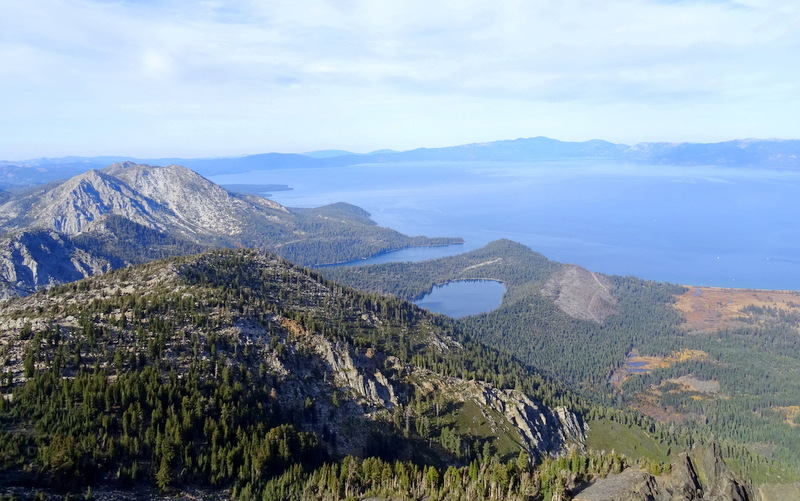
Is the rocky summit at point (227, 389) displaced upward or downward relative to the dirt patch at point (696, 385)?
upward

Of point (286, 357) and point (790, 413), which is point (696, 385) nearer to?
point (790, 413)

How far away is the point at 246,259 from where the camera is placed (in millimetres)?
154125

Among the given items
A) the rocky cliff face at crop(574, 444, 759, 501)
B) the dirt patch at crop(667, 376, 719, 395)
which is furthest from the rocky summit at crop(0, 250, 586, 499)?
the dirt patch at crop(667, 376, 719, 395)

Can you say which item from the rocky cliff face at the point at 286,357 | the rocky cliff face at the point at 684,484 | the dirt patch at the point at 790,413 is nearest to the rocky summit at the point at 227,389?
the rocky cliff face at the point at 286,357

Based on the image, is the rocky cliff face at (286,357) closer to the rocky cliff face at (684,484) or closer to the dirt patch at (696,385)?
the rocky cliff face at (684,484)

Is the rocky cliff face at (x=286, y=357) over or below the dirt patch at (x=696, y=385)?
over

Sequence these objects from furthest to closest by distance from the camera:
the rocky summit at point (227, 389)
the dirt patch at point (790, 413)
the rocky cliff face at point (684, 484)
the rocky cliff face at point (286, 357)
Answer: the dirt patch at point (790, 413) < the rocky cliff face at point (286, 357) < the rocky summit at point (227, 389) < the rocky cliff face at point (684, 484)

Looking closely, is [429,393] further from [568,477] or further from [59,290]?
[59,290]

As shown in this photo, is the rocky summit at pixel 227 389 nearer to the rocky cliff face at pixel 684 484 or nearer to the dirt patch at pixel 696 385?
the rocky cliff face at pixel 684 484

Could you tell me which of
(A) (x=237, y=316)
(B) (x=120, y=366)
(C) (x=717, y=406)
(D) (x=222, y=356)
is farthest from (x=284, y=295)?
(C) (x=717, y=406)

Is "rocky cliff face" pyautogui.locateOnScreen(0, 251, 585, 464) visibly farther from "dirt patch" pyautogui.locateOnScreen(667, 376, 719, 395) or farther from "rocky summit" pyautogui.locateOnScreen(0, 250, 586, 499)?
"dirt patch" pyautogui.locateOnScreen(667, 376, 719, 395)

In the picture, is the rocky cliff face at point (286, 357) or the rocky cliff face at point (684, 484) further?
the rocky cliff face at point (286, 357)

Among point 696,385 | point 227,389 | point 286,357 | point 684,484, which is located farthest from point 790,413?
point 227,389

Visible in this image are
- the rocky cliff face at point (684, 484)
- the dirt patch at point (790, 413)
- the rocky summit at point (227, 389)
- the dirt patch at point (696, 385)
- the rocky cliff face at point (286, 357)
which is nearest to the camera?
the rocky cliff face at point (684, 484)
